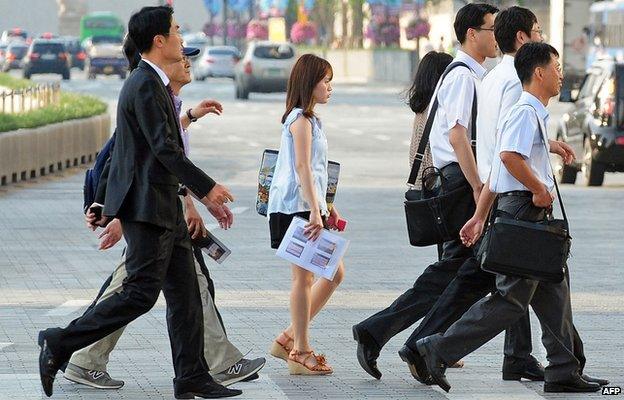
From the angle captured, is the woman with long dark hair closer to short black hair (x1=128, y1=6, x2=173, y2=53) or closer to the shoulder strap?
the shoulder strap

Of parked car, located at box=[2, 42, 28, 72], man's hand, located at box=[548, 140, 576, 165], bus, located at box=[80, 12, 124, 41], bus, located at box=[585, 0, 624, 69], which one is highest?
man's hand, located at box=[548, 140, 576, 165]

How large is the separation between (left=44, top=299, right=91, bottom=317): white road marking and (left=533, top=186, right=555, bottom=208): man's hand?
3.91 m

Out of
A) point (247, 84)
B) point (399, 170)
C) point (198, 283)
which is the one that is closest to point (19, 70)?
point (247, 84)

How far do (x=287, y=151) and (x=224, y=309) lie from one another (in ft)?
8.56

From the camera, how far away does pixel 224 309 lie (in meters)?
11.9

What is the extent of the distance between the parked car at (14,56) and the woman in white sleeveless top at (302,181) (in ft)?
259

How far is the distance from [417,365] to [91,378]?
57.4 inches

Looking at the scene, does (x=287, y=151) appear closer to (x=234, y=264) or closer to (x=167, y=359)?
(x=167, y=359)

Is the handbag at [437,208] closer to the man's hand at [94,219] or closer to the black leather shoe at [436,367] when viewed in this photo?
the black leather shoe at [436,367]

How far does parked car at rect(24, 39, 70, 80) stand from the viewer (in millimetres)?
74250

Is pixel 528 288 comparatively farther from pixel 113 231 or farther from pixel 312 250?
pixel 113 231

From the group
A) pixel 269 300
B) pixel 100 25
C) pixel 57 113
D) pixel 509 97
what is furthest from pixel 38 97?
pixel 100 25

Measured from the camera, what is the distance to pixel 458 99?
9117 millimetres

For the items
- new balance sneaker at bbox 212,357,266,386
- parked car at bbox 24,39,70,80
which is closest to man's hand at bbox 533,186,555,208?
new balance sneaker at bbox 212,357,266,386
